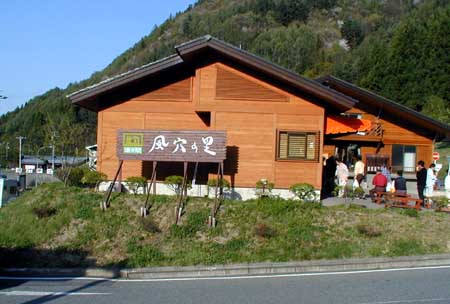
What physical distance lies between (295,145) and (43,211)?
7.54m

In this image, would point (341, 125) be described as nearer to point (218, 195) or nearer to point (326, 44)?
point (218, 195)

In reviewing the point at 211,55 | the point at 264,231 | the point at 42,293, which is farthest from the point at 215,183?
the point at 42,293

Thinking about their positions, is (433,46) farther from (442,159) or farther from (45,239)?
(45,239)

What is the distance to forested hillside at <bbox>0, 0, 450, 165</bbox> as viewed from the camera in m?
67.3

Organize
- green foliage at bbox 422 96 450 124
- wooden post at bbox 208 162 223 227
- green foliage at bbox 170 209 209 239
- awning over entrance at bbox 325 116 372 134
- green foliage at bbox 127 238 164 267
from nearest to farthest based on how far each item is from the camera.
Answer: green foliage at bbox 127 238 164 267 < green foliage at bbox 170 209 209 239 < wooden post at bbox 208 162 223 227 < awning over entrance at bbox 325 116 372 134 < green foliage at bbox 422 96 450 124

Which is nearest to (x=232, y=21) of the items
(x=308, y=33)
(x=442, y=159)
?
(x=308, y=33)

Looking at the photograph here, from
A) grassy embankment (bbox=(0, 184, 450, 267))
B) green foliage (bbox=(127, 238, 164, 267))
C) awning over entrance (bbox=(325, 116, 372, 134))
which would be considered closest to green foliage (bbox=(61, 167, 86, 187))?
grassy embankment (bbox=(0, 184, 450, 267))

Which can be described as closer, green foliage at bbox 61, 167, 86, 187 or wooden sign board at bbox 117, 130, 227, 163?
wooden sign board at bbox 117, 130, 227, 163

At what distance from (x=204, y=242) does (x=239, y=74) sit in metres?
5.89

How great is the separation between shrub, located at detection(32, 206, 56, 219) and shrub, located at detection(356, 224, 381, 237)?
8.05 metres

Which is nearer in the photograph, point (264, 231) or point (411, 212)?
point (264, 231)

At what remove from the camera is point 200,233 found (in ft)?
47.5

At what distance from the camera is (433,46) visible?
2724 inches

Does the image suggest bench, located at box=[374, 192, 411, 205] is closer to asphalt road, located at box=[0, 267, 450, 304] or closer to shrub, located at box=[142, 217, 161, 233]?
asphalt road, located at box=[0, 267, 450, 304]
